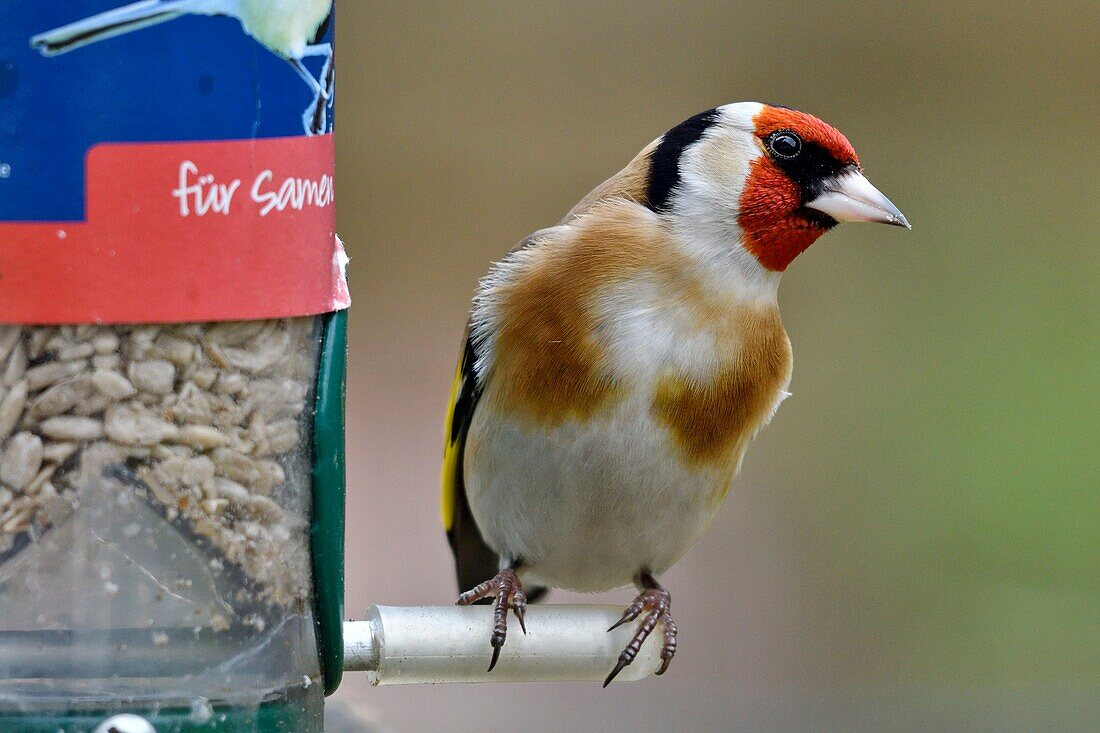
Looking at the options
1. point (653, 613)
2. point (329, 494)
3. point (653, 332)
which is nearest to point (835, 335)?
point (653, 613)

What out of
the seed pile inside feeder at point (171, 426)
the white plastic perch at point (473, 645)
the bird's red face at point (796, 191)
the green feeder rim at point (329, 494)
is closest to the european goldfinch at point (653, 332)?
the bird's red face at point (796, 191)

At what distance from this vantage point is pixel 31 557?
154 centimetres

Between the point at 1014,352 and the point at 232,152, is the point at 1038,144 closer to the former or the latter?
the point at 1014,352

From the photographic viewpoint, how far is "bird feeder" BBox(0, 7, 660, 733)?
1.47 meters

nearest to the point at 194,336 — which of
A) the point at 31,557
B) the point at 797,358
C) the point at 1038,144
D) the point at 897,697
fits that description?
the point at 31,557

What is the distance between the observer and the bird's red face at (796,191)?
2.24m

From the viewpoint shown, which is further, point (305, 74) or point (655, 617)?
point (655, 617)

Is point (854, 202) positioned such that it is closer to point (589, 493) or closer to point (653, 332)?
point (653, 332)

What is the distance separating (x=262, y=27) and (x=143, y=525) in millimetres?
489

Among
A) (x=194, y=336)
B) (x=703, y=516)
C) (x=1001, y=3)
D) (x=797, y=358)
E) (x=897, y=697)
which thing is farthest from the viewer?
(x=1001, y=3)

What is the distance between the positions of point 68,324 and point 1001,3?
7.00 m

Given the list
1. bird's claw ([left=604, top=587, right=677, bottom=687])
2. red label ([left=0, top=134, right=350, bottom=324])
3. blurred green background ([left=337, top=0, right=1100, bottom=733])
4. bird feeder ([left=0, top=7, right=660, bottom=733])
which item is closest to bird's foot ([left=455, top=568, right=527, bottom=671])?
bird's claw ([left=604, top=587, right=677, bottom=687])

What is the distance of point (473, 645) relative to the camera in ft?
6.29

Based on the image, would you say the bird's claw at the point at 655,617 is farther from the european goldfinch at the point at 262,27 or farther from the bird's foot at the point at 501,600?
the european goldfinch at the point at 262,27
